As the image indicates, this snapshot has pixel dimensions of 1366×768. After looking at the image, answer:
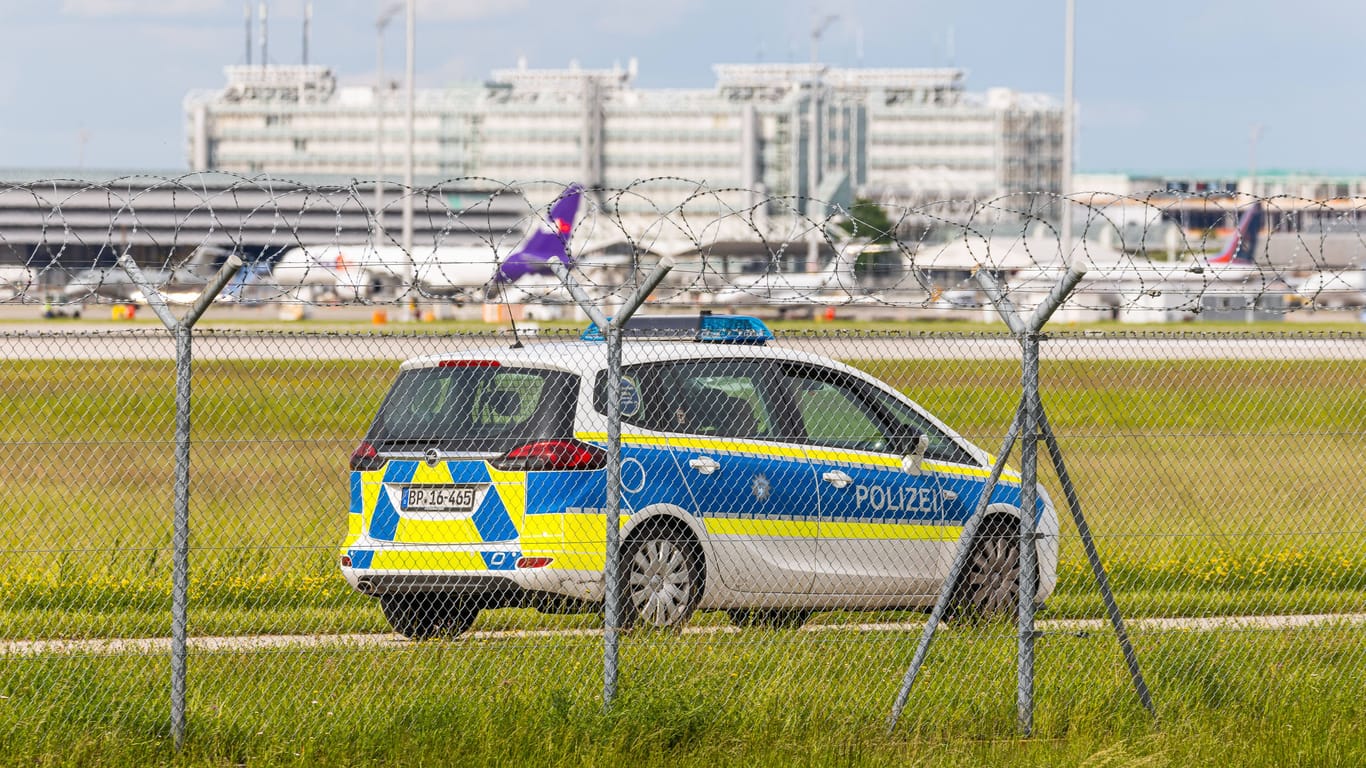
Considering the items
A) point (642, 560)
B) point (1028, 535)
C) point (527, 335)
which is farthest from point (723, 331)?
point (1028, 535)

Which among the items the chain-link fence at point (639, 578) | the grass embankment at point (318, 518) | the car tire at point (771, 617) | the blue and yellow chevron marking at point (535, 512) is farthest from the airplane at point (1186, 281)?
the car tire at point (771, 617)

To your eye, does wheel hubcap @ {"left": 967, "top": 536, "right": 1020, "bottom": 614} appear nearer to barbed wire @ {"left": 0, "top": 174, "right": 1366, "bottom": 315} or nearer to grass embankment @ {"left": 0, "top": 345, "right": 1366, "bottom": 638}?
grass embankment @ {"left": 0, "top": 345, "right": 1366, "bottom": 638}

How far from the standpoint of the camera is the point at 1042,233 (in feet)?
497

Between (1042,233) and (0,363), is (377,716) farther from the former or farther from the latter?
(1042,233)

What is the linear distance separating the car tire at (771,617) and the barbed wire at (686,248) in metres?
1.72

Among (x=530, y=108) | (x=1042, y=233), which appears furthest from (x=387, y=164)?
(x=1042, y=233)

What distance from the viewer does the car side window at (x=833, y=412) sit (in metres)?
9.75

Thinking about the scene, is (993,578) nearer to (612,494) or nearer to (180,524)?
(612,494)

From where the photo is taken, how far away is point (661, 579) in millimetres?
9109

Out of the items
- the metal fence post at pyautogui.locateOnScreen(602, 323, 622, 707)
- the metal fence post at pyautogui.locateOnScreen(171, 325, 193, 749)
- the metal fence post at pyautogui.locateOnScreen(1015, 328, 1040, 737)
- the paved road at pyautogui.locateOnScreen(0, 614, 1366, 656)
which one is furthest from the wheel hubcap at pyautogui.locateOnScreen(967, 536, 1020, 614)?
the metal fence post at pyautogui.locateOnScreen(171, 325, 193, 749)

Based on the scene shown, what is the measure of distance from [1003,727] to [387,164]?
163 metres

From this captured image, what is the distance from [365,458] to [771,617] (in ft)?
8.03

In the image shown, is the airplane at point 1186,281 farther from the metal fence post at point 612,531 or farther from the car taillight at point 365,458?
the car taillight at point 365,458

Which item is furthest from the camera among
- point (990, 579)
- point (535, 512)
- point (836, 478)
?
point (990, 579)
